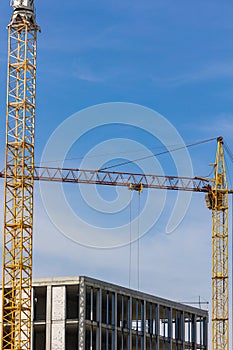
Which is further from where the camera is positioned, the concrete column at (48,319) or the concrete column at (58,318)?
the concrete column at (48,319)

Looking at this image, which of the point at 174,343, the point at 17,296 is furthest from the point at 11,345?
the point at 174,343

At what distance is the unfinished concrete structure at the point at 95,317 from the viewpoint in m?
109

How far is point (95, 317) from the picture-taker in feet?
368

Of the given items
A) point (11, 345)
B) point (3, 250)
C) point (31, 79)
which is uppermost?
point (31, 79)

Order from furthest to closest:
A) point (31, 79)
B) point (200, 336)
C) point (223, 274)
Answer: point (223, 274)
point (200, 336)
point (31, 79)

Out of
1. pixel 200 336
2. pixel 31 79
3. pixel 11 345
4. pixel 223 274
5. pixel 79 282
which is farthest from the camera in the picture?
pixel 223 274

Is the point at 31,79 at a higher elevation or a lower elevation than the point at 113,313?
higher

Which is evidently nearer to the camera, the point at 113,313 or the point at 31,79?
the point at 113,313

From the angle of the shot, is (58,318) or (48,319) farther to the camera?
(48,319)

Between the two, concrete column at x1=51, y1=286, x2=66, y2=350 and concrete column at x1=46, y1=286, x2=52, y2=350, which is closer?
concrete column at x1=51, y1=286, x2=66, y2=350

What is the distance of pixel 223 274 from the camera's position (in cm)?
16688

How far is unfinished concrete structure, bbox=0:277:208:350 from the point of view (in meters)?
109

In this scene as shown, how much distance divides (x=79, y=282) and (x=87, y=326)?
5238 mm

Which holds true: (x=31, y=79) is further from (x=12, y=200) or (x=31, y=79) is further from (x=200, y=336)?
(x=200, y=336)
